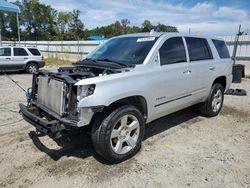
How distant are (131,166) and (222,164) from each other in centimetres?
139

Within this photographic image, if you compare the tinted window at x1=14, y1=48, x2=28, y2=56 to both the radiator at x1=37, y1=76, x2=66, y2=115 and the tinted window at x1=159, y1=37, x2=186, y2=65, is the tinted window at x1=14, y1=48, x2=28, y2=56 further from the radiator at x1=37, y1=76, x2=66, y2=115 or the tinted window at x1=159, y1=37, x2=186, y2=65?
the tinted window at x1=159, y1=37, x2=186, y2=65

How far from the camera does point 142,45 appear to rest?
4.13m

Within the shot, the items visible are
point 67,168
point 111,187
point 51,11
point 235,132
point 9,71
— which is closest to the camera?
point 111,187

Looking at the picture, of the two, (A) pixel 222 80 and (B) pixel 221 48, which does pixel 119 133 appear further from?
(B) pixel 221 48

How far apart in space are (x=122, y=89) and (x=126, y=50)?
3.93 ft

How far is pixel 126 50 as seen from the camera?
4262 mm

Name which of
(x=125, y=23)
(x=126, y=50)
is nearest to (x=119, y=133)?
(x=126, y=50)

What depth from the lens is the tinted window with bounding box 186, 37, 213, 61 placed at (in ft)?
15.6

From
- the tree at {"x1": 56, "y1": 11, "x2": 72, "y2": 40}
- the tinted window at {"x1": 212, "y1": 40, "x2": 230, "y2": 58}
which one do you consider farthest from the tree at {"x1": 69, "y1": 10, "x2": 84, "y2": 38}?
the tinted window at {"x1": 212, "y1": 40, "x2": 230, "y2": 58}

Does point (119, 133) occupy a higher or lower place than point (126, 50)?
lower

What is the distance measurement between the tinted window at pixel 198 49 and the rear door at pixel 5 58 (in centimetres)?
1130

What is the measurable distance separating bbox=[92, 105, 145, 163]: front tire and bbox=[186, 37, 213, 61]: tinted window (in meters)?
1.95

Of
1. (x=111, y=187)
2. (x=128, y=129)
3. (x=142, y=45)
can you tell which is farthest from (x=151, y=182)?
(x=142, y=45)

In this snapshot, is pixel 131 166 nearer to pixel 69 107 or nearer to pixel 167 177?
pixel 167 177
